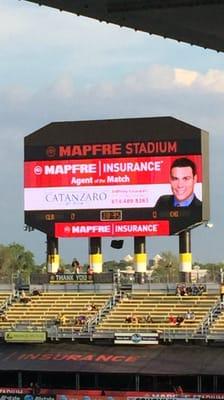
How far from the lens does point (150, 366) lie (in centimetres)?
4700

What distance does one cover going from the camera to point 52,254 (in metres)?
56.7

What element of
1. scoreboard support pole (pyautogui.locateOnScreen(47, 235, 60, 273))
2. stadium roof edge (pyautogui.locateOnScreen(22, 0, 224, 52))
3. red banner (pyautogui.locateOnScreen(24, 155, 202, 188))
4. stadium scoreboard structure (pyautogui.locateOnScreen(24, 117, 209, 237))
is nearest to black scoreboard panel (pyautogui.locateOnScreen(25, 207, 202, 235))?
stadium scoreboard structure (pyautogui.locateOnScreen(24, 117, 209, 237))

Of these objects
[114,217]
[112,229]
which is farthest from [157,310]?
[114,217]

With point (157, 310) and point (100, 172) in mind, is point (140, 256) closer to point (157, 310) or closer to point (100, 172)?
point (157, 310)

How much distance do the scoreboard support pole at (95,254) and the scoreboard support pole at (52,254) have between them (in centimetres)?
187

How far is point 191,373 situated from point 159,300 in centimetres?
912

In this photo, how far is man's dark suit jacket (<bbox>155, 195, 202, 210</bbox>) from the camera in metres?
53.6

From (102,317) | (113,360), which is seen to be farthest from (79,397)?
(102,317)

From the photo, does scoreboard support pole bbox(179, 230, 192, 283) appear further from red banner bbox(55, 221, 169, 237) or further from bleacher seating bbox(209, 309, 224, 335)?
bleacher seating bbox(209, 309, 224, 335)

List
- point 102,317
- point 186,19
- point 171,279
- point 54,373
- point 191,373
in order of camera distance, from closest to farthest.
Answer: point 186,19 < point 191,373 < point 54,373 < point 102,317 < point 171,279

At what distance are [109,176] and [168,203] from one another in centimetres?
343

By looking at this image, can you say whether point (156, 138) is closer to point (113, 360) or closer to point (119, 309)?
point (119, 309)

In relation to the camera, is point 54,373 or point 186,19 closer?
point 186,19

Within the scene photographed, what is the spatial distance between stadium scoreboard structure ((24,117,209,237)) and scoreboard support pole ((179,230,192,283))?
2.48ft
